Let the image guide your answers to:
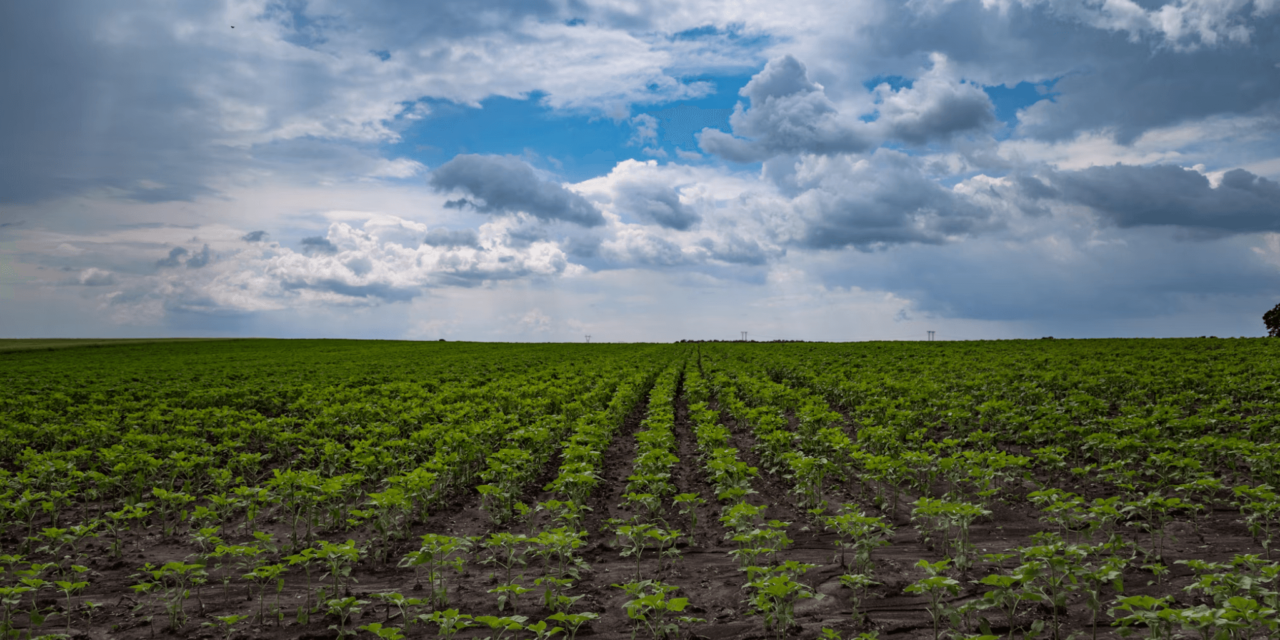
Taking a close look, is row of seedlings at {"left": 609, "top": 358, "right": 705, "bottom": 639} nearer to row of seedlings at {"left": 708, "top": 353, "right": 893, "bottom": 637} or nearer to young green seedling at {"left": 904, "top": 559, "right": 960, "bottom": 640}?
row of seedlings at {"left": 708, "top": 353, "right": 893, "bottom": 637}

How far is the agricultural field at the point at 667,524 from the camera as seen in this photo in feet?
19.9

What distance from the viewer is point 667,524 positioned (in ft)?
30.8

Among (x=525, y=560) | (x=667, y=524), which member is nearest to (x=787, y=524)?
(x=667, y=524)

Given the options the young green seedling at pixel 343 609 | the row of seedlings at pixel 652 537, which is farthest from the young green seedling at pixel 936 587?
A: the young green seedling at pixel 343 609

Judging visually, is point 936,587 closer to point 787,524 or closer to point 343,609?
point 787,524

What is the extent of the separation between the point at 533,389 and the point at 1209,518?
1620 cm

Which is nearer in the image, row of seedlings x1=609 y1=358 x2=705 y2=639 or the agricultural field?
row of seedlings x1=609 y1=358 x2=705 y2=639

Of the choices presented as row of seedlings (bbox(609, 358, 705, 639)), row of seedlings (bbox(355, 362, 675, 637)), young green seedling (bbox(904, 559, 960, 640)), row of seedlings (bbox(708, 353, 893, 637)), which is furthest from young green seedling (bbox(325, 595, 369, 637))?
young green seedling (bbox(904, 559, 960, 640))

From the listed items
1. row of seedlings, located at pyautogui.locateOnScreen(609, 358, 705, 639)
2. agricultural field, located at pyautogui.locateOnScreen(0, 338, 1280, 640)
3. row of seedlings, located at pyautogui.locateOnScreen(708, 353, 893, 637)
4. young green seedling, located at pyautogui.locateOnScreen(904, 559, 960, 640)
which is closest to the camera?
young green seedling, located at pyautogui.locateOnScreen(904, 559, 960, 640)

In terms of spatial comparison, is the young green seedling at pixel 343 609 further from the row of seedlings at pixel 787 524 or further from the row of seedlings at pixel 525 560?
the row of seedlings at pixel 787 524

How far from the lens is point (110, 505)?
1144 cm

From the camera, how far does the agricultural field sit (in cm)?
607

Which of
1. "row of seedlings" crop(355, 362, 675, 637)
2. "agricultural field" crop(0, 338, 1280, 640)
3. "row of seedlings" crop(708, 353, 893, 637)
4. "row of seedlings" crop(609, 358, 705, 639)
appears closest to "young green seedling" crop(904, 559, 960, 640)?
"agricultural field" crop(0, 338, 1280, 640)

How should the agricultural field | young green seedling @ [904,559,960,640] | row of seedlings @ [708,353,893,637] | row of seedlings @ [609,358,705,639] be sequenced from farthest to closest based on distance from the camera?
1. the agricultural field
2. row of seedlings @ [708,353,893,637]
3. row of seedlings @ [609,358,705,639]
4. young green seedling @ [904,559,960,640]
